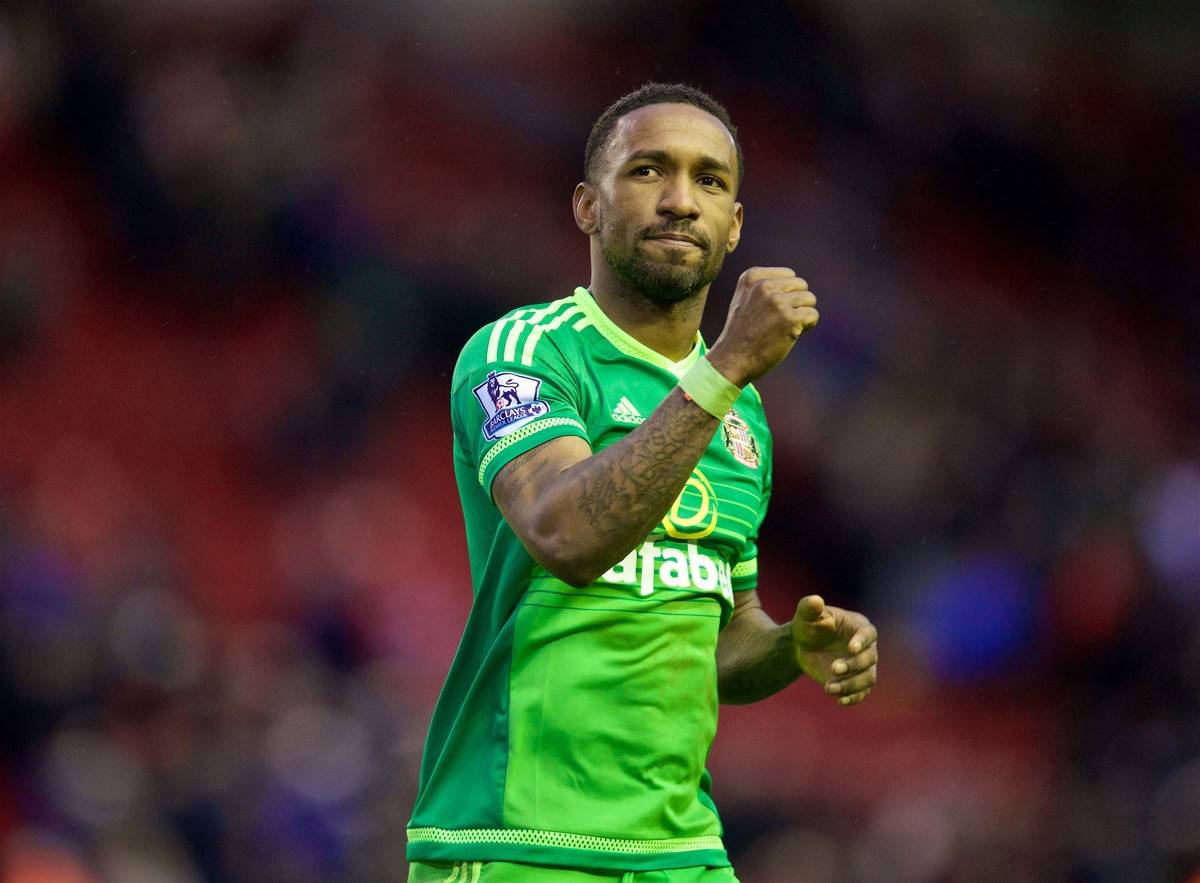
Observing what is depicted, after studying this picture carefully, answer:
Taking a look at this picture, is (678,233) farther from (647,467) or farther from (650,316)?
(647,467)

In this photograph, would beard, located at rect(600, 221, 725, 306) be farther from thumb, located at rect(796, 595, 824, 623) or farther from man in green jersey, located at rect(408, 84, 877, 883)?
thumb, located at rect(796, 595, 824, 623)

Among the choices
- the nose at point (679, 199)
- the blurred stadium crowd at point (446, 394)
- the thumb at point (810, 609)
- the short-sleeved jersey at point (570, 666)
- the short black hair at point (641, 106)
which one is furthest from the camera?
Result: the blurred stadium crowd at point (446, 394)

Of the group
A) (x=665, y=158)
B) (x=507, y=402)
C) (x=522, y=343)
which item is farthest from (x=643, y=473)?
(x=665, y=158)

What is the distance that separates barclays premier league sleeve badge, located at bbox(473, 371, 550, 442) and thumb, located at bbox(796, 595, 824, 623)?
0.66m

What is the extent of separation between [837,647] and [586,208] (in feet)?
3.90

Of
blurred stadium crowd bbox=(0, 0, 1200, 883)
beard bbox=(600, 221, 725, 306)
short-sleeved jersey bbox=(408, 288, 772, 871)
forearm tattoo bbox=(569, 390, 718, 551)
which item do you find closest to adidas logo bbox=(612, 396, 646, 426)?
short-sleeved jersey bbox=(408, 288, 772, 871)

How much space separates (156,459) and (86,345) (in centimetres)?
62

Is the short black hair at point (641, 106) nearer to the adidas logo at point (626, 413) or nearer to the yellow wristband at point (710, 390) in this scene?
the adidas logo at point (626, 413)

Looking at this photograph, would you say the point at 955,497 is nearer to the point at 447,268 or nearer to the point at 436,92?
the point at 447,268

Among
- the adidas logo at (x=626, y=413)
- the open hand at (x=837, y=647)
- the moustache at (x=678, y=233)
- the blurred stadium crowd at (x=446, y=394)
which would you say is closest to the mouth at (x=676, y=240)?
the moustache at (x=678, y=233)

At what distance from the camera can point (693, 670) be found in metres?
3.15

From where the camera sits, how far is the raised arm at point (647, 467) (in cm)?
275

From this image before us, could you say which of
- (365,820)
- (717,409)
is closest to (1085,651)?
(365,820)

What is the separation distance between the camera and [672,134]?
345cm
